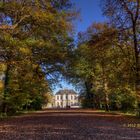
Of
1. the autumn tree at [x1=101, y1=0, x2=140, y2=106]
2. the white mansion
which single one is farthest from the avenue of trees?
the white mansion

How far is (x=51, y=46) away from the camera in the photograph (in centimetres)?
3503

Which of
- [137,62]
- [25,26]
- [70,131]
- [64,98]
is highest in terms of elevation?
[64,98]

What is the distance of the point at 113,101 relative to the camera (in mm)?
55188

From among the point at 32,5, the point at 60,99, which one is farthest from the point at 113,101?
the point at 60,99

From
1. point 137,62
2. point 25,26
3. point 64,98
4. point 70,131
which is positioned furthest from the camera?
point 64,98

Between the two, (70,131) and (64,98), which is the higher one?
(64,98)

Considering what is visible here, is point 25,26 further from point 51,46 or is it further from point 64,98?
point 64,98

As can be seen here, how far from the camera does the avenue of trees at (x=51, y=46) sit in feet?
73.4

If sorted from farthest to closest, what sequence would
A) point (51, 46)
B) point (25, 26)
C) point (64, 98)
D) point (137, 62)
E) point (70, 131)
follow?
point (64, 98) → point (51, 46) → point (137, 62) → point (25, 26) → point (70, 131)

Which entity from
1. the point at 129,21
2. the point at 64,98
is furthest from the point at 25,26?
the point at 64,98

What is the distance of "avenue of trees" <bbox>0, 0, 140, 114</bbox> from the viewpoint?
73.4ft

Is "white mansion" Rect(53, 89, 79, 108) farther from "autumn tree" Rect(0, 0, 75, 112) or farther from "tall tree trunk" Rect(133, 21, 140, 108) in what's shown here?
"tall tree trunk" Rect(133, 21, 140, 108)

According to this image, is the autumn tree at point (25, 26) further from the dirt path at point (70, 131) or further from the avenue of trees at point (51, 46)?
the dirt path at point (70, 131)

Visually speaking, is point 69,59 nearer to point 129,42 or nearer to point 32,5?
point 129,42
